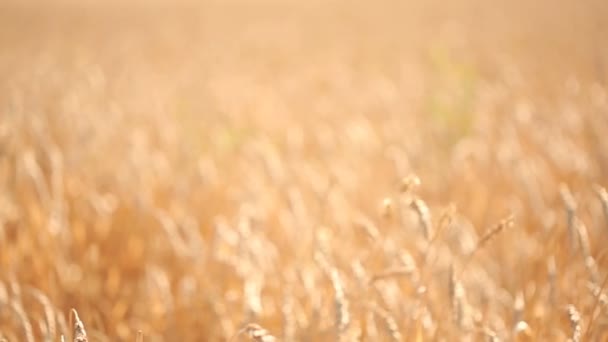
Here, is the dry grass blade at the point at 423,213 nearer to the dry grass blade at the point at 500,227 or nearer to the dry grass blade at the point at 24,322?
the dry grass blade at the point at 500,227

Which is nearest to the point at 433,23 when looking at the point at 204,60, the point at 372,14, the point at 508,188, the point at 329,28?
the point at 329,28

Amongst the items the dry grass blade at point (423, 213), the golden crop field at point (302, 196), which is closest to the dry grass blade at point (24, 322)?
the golden crop field at point (302, 196)

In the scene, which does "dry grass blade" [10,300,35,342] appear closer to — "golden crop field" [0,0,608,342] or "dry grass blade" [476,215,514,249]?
"golden crop field" [0,0,608,342]

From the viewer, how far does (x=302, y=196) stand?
1914 millimetres

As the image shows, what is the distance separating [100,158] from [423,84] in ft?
7.39

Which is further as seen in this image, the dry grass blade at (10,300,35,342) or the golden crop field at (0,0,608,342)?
the golden crop field at (0,0,608,342)

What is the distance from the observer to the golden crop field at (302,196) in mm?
975

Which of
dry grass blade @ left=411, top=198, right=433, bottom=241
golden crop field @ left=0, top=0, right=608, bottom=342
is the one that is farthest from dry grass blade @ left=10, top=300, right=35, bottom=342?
dry grass blade @ left=411, top=198, right=433, bottom=241

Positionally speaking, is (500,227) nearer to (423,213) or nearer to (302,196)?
(423,213)

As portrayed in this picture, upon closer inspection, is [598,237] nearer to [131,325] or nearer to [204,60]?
[131,325]

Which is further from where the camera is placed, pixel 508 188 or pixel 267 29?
pixel 267 29

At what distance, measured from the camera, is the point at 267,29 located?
Answer: 252 inches

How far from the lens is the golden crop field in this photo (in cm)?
98

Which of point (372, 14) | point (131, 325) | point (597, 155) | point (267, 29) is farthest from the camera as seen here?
point (372, 14)
